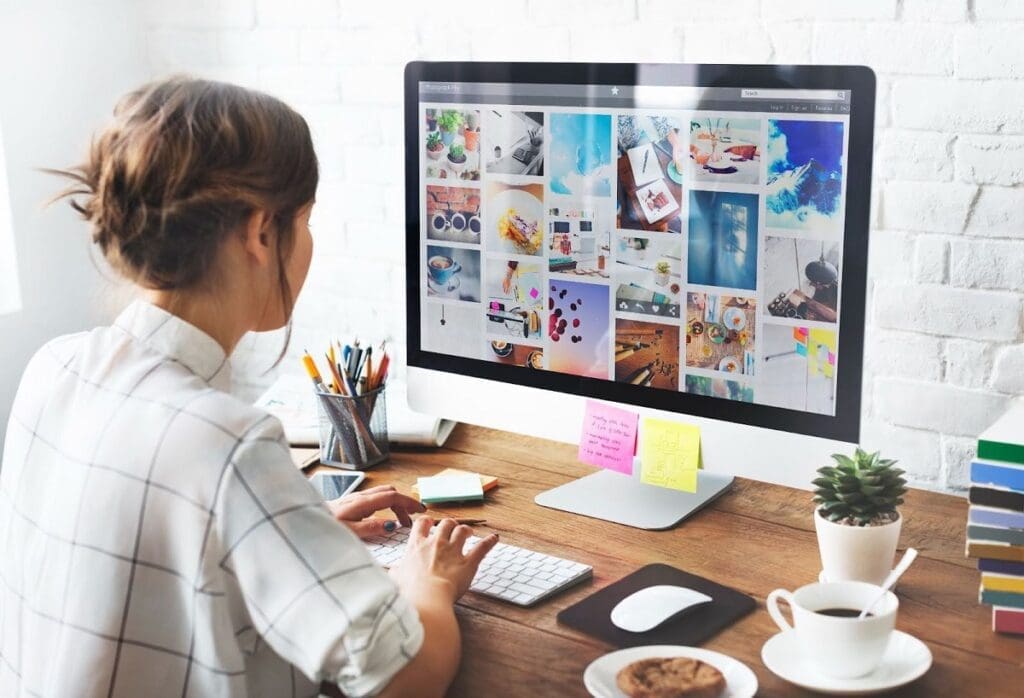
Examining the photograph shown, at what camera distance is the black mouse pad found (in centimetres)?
115

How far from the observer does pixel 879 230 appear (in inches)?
64.8

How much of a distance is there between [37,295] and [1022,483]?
1.82 m

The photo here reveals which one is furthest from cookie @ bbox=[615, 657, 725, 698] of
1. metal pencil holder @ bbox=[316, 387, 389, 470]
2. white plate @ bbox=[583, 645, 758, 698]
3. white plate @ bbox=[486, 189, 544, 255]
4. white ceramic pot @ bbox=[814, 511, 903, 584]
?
metal pencil holder @ bbox=[316, 387, 389, 470]

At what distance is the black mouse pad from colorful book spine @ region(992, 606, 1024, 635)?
22cm

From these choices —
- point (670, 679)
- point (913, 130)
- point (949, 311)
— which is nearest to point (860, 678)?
point (670, 679)

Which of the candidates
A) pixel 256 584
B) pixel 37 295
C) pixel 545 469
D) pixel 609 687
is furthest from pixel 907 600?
pixel 37 295

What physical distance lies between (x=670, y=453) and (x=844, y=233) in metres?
0.34

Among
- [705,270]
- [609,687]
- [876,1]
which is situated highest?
[876,1]

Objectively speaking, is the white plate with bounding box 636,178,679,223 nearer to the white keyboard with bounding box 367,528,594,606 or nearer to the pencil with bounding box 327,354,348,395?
the white keyboard with bounding box 367,528,594,606

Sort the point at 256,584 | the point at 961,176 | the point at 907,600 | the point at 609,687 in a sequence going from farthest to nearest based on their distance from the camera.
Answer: the point at 961,176 → the point at 907,600 → the point at 609,687 → the point at 256,584

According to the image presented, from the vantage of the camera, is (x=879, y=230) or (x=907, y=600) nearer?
(x=907, y=600)

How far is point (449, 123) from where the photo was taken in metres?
1.50

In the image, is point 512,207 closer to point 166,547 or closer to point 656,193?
point 656,193

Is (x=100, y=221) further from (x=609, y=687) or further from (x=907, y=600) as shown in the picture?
(x=907, y=600)
